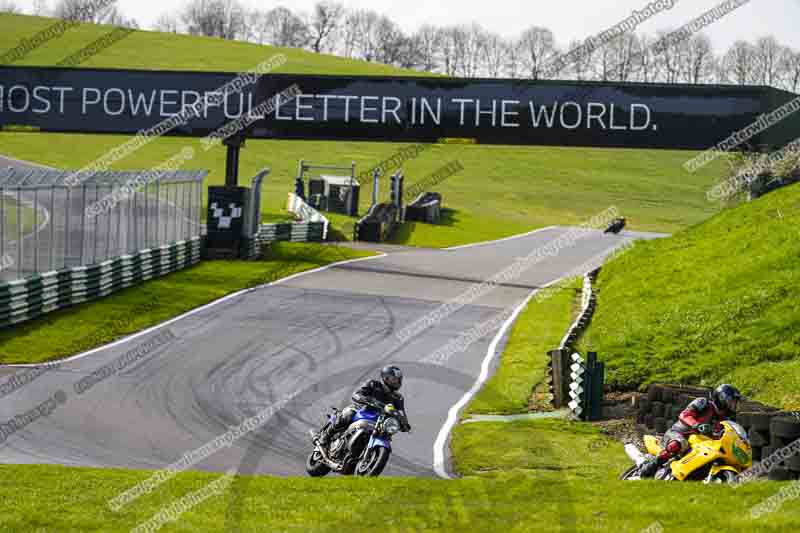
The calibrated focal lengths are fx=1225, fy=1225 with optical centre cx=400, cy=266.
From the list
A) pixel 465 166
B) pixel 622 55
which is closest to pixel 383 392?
pixel 465 166

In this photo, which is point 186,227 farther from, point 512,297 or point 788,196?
point 788,196

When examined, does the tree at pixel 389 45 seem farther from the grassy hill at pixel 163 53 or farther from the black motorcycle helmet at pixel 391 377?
the black motorcycle helmet at pixel 391 377

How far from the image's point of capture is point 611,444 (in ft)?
55.5

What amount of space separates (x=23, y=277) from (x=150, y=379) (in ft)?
20.5

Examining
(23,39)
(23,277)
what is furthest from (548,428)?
(23,39)

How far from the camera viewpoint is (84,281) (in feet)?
92.5

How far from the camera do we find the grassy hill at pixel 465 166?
3054 inches

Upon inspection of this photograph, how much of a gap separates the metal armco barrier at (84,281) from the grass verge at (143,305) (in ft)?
0.74

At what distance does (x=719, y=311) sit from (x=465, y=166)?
2988 inches

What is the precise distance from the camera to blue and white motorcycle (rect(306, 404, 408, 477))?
13148mm

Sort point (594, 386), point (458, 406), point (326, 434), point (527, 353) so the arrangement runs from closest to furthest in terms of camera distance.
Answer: point (326, 434), point (594, 386), point (458, 406), point (527, 353)

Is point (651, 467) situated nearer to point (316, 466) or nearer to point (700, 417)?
point (700, 417)

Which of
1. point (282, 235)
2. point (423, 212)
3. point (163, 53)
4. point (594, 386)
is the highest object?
point (163, 53)

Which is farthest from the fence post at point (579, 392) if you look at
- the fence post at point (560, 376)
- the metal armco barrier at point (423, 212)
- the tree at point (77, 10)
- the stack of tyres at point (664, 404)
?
the tree at point (77, 10)
